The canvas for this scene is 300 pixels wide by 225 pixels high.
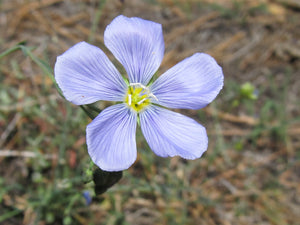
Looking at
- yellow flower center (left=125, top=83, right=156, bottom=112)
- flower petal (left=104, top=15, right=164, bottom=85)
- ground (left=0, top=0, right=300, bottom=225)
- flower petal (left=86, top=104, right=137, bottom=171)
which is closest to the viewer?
flower petal (left=86, top=104, right=137, bottom=171)

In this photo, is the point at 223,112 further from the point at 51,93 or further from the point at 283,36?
the point at 51,93

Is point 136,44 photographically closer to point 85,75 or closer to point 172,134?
point 85,75

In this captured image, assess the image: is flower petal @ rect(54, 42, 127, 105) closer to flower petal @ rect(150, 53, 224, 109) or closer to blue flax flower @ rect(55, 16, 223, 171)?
blue flax flower @ rect(55, 16, 223, 171)

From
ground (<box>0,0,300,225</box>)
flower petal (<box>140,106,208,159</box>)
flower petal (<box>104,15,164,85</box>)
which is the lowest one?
ground (<box>0,0,300,225</box>)

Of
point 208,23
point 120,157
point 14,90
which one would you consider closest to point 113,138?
point 120,157

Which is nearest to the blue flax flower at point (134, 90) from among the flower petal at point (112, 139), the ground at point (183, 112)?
the flower petal at point (112, 139)

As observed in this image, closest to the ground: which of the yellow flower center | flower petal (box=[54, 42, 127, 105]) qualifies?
the yellow flower center
